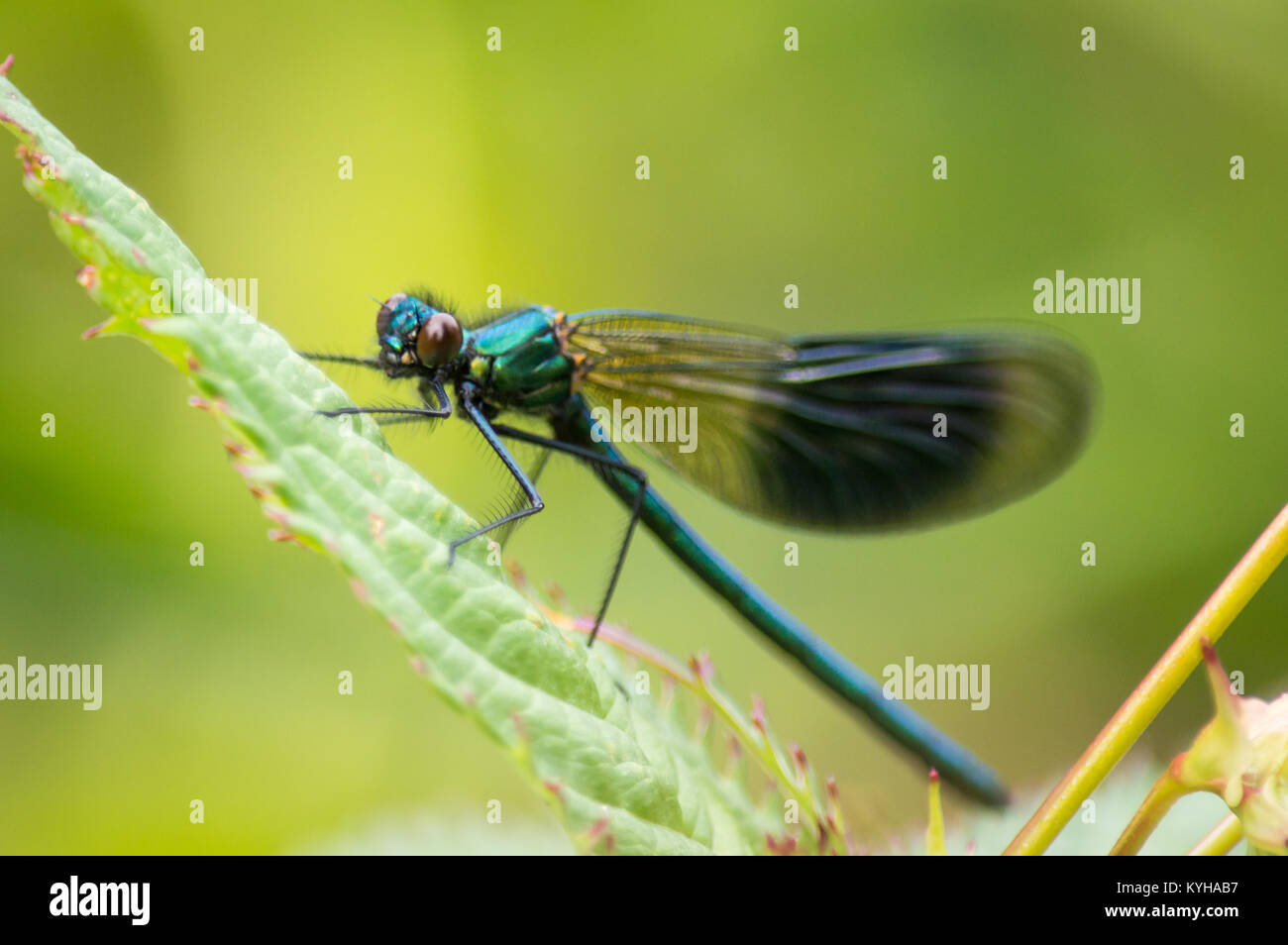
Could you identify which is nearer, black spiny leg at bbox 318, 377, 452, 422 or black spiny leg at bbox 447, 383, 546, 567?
black spiny leg at bbox 318, 377, 452, 422

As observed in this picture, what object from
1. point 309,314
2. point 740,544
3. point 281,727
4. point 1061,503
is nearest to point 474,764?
point 281,727

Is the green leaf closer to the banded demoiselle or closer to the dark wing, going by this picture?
→ the banded demoiselle

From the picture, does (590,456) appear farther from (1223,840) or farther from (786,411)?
(1223,840)

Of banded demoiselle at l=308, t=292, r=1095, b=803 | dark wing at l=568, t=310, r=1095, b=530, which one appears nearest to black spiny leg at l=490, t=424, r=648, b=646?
banded demoiselle at l=308, t=292, r=1095, b=803

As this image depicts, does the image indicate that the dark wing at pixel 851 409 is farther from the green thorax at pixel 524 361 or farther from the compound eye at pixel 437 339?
the compound eye at pixel 437 339

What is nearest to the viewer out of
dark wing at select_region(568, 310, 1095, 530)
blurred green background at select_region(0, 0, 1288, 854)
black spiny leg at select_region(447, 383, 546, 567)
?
black spiny leg at select_region(447, 383, 546, 567)

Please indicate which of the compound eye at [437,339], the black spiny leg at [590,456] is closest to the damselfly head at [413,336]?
the compound eye at [437,339]
